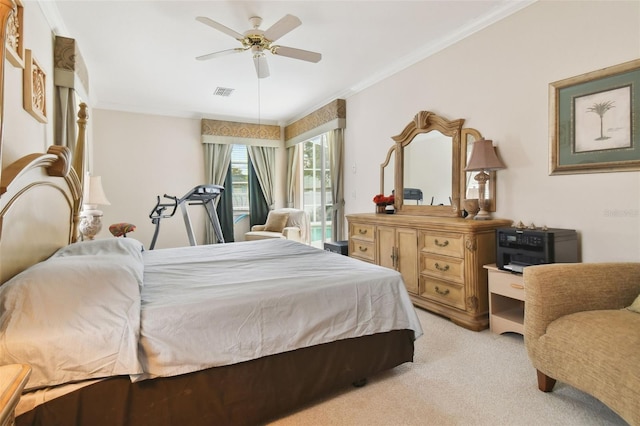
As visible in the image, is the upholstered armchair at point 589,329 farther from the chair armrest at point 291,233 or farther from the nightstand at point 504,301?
the chair armrest at point 291,233

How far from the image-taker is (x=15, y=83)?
6.21 ft

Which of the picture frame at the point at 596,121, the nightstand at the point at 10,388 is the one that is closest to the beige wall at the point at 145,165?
the nightstand at the point at 10,388

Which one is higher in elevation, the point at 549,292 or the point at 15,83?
the point at 15,83

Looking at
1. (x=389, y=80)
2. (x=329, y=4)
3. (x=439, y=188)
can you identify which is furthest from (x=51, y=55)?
(x=439, y=188)

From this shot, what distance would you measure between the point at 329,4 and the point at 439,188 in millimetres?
2036

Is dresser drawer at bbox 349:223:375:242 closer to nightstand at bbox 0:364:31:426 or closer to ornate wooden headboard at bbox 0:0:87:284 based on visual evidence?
ornate wooden headboard at bbox 0:0:87:284

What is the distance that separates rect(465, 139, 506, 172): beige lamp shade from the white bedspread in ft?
4.70

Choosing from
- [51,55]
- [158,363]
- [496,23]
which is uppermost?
[496,23]

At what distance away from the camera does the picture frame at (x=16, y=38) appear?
1.75 metres

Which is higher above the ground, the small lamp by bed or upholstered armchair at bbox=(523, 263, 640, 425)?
the small lamp by bed

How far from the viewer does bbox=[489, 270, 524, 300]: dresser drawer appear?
242cm

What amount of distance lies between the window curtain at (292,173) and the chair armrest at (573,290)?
5117mm

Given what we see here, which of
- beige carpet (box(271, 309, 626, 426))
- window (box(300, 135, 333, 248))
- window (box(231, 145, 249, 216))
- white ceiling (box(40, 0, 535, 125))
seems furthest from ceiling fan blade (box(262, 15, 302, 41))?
window (box(231, 145, 249, 216))

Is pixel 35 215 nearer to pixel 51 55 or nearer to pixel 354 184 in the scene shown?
pixel 51 55
